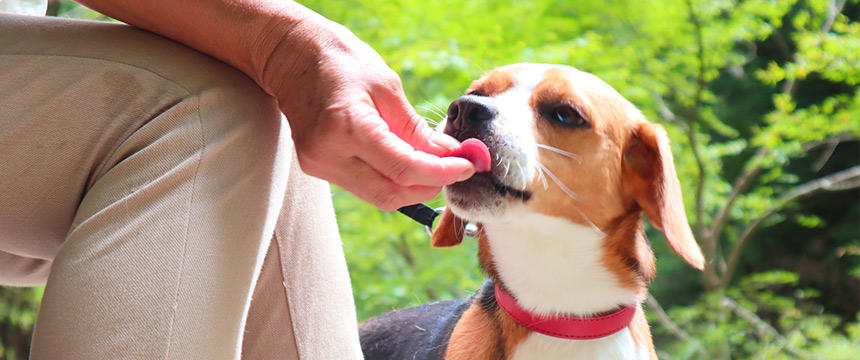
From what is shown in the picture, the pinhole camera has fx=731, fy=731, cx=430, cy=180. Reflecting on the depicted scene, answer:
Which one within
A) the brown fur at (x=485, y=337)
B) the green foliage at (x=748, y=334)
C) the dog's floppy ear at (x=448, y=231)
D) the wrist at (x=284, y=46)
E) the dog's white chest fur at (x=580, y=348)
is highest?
the wrist at (x=284, y=46)

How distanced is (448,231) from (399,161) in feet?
2.75

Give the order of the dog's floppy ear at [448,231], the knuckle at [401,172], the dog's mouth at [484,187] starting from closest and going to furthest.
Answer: the knuckle at [401,172], the dog's mouth at [484,187], the dog's floppy ear at [448,231]

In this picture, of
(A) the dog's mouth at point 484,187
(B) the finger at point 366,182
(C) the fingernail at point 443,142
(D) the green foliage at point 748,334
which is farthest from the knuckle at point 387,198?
(D) the green foliage at point 748,334

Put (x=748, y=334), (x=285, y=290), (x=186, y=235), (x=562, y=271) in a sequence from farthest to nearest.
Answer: (x=748, y=334) → (x=562, y=271) → (x=285, y=290) → (x=186, y=235)

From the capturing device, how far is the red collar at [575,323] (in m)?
1.53

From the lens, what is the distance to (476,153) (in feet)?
4.10

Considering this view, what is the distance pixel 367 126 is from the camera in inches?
35.0

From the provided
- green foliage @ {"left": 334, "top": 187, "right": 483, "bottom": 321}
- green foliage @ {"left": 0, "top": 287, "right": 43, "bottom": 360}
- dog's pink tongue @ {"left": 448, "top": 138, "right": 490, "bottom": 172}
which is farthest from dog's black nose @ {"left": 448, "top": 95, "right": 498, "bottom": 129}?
green foliage @ {"left": 0, "top": 287, "right": 43, "bottom": 360}

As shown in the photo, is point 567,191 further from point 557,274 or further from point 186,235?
point 186,235

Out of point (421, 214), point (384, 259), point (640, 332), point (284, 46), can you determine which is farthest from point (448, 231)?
point (384, 259)

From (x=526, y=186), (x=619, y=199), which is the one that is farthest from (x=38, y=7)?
(x=619, y=199)

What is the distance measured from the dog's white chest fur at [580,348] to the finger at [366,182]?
67cm

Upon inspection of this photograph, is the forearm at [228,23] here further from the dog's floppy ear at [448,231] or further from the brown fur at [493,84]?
the dog's floppy ear at [448,231]

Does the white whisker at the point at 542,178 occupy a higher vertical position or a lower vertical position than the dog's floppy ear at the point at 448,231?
higher
